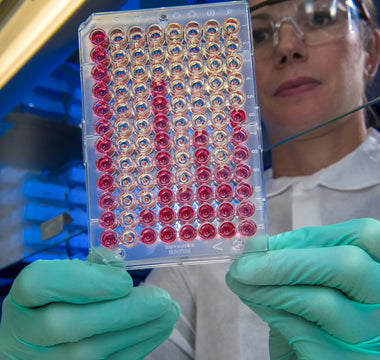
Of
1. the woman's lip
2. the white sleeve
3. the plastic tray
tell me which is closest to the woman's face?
the woman's lip

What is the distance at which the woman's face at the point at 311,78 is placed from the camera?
982 mm

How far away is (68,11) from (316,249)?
0.76 metres

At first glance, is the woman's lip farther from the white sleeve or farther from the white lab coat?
the white sleeve

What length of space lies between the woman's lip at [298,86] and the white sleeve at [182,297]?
0.58m

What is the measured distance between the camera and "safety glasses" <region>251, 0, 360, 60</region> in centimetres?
96

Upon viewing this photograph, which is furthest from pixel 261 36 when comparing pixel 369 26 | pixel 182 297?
pixel 182 297

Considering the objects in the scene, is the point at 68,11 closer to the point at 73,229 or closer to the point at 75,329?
the point at 73,229

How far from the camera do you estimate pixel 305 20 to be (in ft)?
3.28

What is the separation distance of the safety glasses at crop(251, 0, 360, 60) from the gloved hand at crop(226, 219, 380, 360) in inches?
19.5

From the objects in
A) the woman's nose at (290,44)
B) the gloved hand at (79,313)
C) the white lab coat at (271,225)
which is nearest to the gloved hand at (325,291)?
the gloved hand at (79,313)

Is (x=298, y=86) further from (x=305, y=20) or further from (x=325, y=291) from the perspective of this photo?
(x=325, y=291)

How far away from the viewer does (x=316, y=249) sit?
73cm

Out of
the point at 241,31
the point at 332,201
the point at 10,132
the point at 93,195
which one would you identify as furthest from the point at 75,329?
the point at 10,132

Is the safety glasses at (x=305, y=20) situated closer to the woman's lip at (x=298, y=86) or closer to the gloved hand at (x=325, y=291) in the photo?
the woman's lip at (x=298, y=86)
